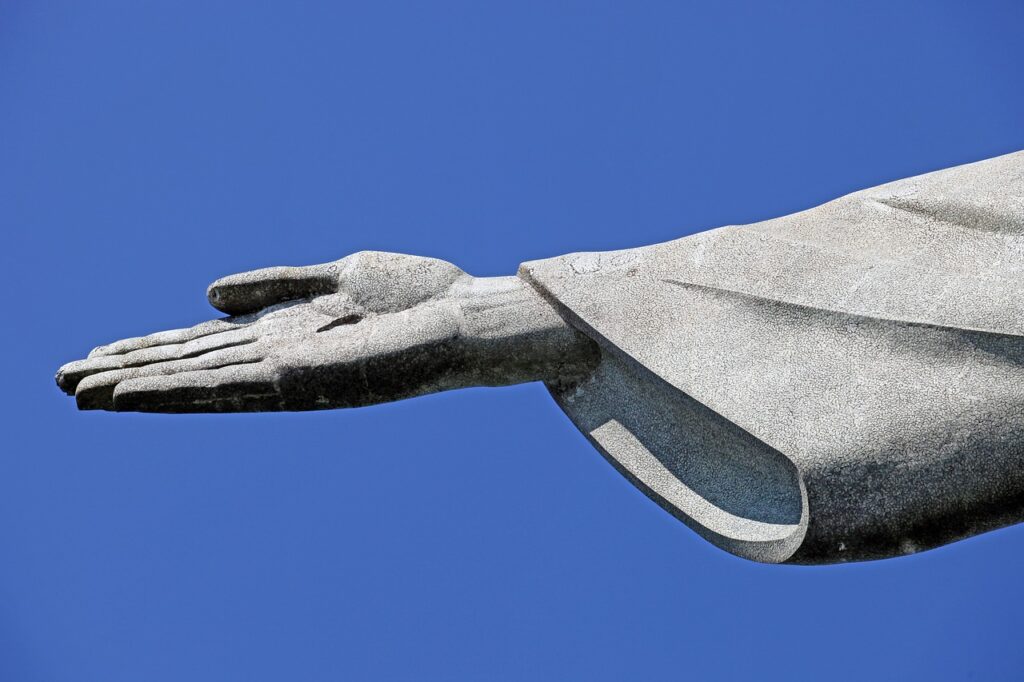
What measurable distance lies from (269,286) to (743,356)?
7.01ft

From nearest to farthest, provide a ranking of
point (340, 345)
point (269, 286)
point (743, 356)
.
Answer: point (743, 356) → point (340, 345) → point (269, 286)

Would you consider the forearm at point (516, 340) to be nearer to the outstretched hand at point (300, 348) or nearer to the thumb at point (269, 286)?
the outstretched hand at point (300, 348)

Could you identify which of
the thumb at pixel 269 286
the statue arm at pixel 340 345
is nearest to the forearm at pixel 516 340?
the statue arm at pixel 340 345

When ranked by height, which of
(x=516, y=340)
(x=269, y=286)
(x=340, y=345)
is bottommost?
(x=516, y=340)

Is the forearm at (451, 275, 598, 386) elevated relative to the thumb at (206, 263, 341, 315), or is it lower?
lower

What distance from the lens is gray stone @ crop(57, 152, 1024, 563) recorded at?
272 inches

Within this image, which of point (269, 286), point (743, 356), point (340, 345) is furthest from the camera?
point (269, 286)

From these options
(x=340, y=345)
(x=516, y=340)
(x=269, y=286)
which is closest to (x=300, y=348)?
(x=340, y=345)

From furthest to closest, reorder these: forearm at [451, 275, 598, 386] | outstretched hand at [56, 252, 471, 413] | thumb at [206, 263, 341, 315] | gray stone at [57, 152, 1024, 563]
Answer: thumb at [206, 263, 341, 315] → forearm at [451, 275, 598, 386] → outstretched hand at [56, 252, 471, 413] → gray stone at [57, 152, 1024, 563]

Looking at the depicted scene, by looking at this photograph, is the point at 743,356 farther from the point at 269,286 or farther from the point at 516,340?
the point at 269,286

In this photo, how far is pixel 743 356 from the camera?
23.7 ft

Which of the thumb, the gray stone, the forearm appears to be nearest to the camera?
the gray stone

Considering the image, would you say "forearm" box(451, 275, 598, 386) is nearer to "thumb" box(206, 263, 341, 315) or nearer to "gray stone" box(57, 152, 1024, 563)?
"gray stone" box(57, 152, 1024, 563)

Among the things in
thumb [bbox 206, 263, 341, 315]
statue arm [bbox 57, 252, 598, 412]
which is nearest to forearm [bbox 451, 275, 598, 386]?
statue arm [bbox 57, 252, 598, 412]
